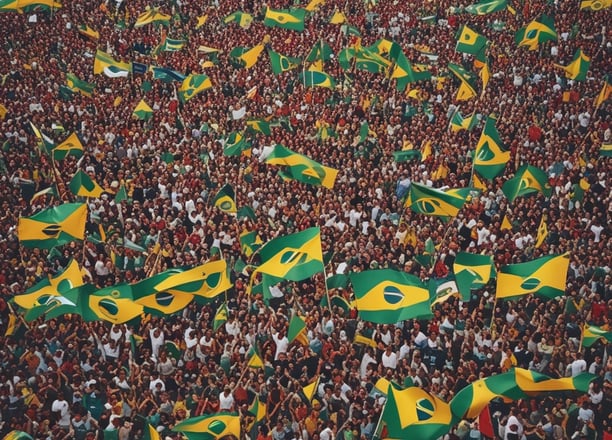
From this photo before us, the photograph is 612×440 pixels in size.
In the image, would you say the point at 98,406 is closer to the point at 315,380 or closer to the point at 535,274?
the point at 315,380

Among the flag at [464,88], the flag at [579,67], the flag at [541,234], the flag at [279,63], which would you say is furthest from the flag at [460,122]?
the flag at [541,234]

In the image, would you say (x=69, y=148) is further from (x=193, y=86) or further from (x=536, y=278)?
(x=536, y=278)

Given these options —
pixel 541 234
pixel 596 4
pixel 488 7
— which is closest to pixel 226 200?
pixel 541 234

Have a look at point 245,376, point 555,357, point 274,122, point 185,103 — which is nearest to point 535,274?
point 555,357

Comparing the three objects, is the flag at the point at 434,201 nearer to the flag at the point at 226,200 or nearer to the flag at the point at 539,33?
the flag at the point at 226,200

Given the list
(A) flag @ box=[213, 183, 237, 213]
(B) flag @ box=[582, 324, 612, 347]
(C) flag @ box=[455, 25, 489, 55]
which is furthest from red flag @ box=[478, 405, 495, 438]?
(C) flag @ box=[455, 25, 489, 55]

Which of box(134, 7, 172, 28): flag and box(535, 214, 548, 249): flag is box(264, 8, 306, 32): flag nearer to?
box(134, 7, 172, 28): flag
